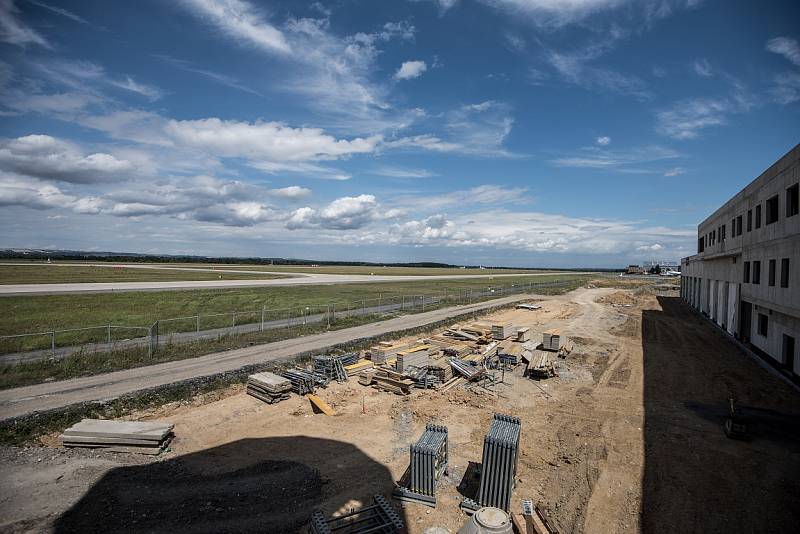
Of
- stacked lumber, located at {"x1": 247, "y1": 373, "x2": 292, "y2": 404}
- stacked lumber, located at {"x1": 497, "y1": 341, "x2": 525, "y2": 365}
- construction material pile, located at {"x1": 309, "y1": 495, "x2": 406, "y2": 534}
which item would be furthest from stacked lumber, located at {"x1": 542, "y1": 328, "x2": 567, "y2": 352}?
construction material pile, located at {"x1": 309, "y1": 495, "x2": 406, "y2": 534}

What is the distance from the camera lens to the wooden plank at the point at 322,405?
1498 cm

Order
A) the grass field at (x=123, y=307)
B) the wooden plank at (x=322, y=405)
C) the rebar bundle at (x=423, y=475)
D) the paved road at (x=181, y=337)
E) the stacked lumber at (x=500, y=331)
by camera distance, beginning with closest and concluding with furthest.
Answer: the rebar bundle at (x=423, y=475), the wooden plank at (x=322, y=405), the paved road at (x=181, y=337), the grass field at (x=123, y=307), the stacked lumber at (x=500, y=331)

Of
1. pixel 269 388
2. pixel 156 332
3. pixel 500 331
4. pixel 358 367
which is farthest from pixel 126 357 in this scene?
pixel 500 331

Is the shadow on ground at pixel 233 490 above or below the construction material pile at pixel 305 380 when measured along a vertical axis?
below

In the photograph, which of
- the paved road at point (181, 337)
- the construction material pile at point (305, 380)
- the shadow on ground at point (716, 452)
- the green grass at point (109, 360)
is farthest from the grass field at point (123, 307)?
the shadow on ground at point (716, 452)

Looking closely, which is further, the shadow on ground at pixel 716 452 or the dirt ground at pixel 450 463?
the shadow on ground at pixel 716 452

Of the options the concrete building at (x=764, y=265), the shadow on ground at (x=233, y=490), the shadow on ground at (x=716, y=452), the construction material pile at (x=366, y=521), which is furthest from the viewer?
the concrete building at (x=764, y=265)

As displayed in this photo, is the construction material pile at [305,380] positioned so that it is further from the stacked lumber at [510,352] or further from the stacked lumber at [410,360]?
the stacked lumber at [510,352]

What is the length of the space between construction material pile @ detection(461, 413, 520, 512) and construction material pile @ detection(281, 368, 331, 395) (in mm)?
9524

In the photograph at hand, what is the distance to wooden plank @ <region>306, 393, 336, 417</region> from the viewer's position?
1498 cm

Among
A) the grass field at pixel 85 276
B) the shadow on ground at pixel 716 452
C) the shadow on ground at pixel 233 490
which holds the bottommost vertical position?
the shadow on ground at pixel 233 490

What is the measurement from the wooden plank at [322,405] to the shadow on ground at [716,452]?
10060 millimetres

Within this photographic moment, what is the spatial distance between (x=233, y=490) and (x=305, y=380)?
24.5 ft

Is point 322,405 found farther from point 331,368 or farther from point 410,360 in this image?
point 410,360
